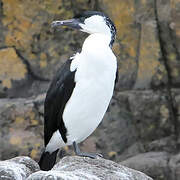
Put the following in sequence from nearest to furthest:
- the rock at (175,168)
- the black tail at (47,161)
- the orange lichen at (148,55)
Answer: the black tail at (47,161), the rock at (175,168), the orange lichen at (148,55)

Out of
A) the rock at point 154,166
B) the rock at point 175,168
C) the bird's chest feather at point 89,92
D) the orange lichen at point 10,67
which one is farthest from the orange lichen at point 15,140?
the bird's chest feather at point 89,92

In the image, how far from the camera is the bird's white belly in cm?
332

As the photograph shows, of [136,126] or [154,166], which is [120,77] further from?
[154,166]

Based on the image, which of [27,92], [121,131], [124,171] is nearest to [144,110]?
[121,131]

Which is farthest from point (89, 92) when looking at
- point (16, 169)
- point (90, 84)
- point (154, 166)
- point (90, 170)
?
point (154, 166)

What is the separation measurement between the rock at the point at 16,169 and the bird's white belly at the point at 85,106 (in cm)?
41

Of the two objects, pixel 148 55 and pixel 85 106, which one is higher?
pixel 85 106

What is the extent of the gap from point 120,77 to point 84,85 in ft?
5.10

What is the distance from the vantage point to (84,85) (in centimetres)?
332

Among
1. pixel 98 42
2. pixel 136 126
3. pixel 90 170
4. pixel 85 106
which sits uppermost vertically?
pixel 98 42

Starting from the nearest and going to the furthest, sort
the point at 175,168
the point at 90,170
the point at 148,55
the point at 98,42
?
the point at 90,170 < the point at 98,42 < the point at 175,168 < the point at 148,55

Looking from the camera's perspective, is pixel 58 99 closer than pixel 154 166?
Yes

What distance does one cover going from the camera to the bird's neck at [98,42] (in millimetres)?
3279

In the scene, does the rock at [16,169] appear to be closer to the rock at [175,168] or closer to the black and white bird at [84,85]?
the black and white bird at [84,85]
